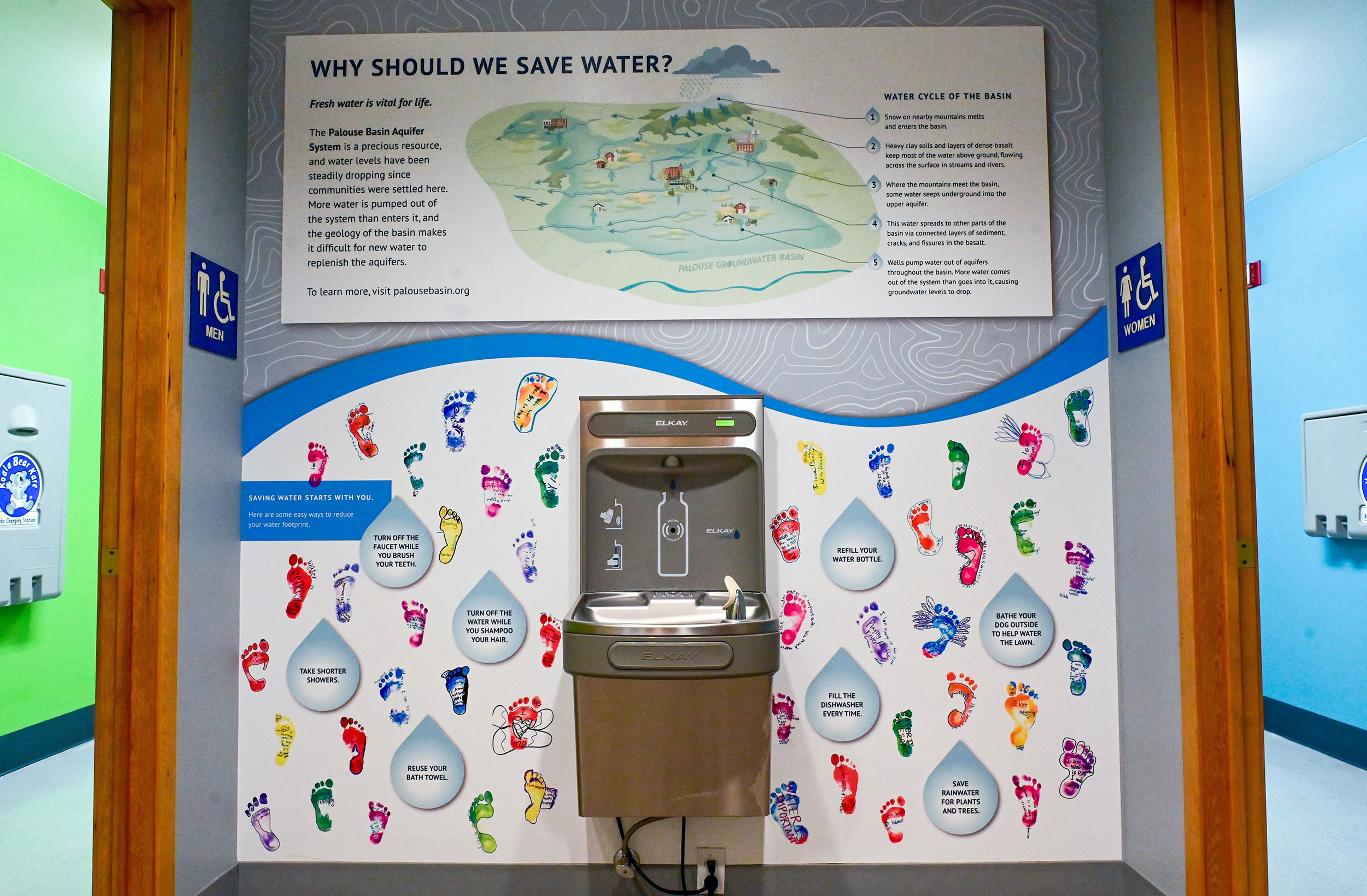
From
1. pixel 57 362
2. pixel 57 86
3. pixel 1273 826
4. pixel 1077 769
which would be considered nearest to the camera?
pixel 1077 769

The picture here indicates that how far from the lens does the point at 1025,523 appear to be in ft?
6.95

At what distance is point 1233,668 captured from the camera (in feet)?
5.65

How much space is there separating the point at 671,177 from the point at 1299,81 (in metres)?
2.40

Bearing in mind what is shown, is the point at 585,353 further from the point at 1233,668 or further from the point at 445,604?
the point at 1233,668

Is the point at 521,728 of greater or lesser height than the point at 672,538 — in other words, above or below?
below

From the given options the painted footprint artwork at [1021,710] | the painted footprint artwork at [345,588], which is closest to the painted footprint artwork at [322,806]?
the painted footprint artwork at [345,588]

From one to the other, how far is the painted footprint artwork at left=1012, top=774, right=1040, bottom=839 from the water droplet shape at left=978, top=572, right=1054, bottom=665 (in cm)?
33

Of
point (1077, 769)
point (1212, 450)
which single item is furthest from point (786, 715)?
point (1212, 450)

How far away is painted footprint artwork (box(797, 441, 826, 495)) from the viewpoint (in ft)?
6.98

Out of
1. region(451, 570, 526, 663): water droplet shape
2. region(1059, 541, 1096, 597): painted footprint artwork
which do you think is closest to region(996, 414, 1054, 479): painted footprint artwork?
region(1059, 541, 1096, 597): painted footprint artwork

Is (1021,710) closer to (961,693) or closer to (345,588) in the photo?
(961,693)

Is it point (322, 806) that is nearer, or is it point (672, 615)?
point (672, 615)

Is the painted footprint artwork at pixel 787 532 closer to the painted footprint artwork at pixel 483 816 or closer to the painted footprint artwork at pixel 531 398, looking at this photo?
the painted footprint artwork at pixel 531 398

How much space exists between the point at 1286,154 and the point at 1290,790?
2661 millimetres
